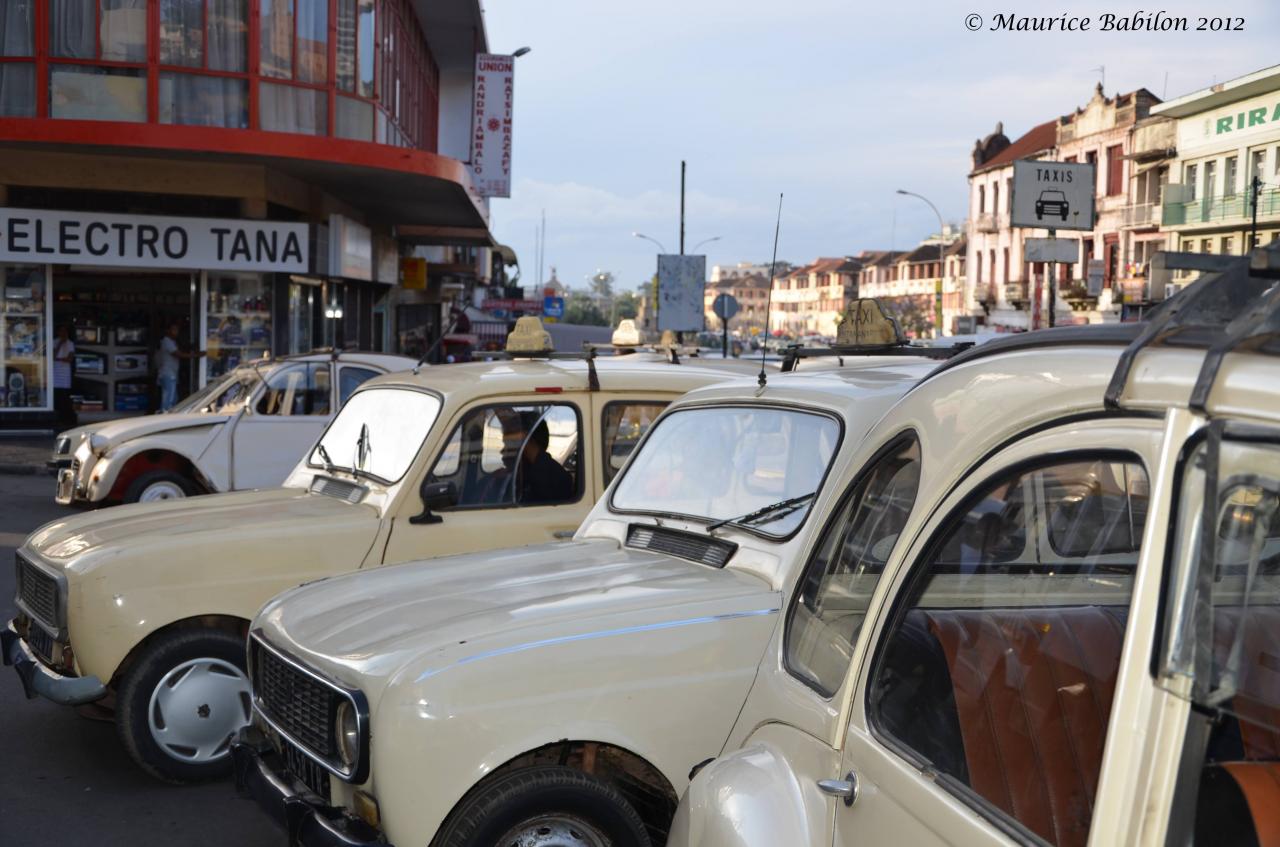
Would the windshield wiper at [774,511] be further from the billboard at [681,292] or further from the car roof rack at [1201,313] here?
the billboard at [681,292]

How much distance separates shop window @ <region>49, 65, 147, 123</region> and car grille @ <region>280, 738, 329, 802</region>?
18992mm

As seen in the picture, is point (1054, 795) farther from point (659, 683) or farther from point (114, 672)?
point (114, 672)

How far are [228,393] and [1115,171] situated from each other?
55117 mm

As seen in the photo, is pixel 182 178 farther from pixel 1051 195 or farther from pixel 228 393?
pixel 1051 195

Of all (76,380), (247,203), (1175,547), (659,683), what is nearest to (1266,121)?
(247,203)

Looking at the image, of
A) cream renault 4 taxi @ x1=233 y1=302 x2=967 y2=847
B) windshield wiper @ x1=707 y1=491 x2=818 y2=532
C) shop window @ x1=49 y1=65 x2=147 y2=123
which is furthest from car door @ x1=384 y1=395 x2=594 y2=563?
shop window @ x1=49 y1=65 x2=147 y2=123

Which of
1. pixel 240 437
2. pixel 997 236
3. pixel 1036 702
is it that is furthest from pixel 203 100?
pixel 997 236

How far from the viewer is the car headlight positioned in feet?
11.6

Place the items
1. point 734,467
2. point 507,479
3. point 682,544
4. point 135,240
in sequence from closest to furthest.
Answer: point 682,544, point 734,467, point 507,479, point 135,240

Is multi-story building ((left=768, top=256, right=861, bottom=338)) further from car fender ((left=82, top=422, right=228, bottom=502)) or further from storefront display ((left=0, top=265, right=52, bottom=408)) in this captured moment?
car fender ((left=82, top=422, right=228, bottom=502))

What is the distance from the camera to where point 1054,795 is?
2076mm

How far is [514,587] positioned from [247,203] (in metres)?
20.0

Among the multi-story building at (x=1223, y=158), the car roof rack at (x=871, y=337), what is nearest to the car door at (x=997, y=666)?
the car roof rack at (x=871, y=337)

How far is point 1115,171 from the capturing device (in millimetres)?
60250
